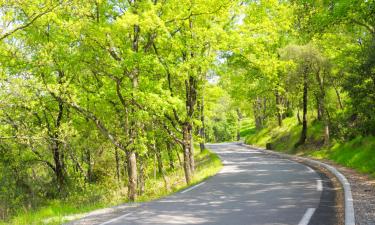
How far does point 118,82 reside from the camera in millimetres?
15422

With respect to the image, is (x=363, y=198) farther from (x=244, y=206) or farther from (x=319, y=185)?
(x=244, y=206)

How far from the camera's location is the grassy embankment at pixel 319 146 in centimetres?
1778

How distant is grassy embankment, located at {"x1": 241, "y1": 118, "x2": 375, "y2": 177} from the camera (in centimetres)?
1778

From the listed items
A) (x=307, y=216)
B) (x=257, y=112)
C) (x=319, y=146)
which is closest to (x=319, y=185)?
(x=307, y=216)

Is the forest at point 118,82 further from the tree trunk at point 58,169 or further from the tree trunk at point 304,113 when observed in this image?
the tree trunk at point 304,113

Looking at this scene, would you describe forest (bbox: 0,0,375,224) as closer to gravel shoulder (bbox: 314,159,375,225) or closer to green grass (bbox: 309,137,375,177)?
green grass (bbox: 309,137,375,177)

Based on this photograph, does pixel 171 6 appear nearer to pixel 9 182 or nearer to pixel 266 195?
pixel 266 195

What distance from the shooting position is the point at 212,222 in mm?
7613

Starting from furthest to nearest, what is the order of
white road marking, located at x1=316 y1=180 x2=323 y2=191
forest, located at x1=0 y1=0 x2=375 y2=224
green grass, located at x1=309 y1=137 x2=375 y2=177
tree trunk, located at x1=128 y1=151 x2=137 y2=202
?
1. green grass, located at x1=309 y1=137 x2=375 y2=177
2. tree trunk, located at x1=128 y1=151 x2=137 y2=202
3. forest, located at x1=0 y1=0 x2=375 y2=224
4. white road marking, located at x1=316 y1=180 x2=323 y2=191

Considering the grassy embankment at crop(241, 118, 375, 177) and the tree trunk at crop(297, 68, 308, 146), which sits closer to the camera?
the grassy embankment at crop(241, 118, 375, 177)

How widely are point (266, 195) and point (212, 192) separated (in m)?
1.82

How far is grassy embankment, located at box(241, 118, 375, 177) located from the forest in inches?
6.2

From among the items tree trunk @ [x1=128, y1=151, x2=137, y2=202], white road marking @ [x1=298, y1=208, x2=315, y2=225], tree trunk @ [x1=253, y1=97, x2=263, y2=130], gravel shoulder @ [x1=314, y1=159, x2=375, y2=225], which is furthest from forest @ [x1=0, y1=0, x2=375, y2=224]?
tree trunk @ [x1=253, y1=97, x2=263, y2=130]

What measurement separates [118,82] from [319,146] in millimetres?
18243
